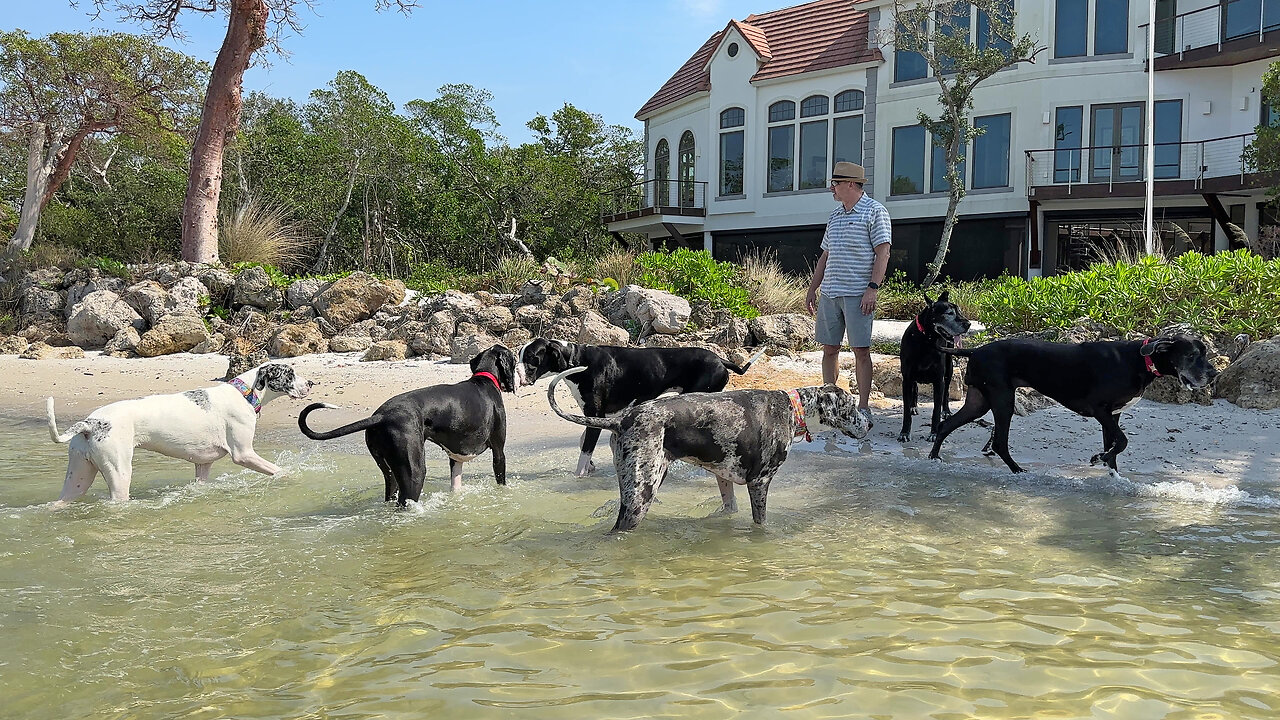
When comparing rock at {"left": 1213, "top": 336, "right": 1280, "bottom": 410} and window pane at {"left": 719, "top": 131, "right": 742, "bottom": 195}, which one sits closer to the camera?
rock at {"left": 1213, "top": 336, "right": 1280, "bottom": 410}

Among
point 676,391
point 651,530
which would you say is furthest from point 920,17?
point 651,530

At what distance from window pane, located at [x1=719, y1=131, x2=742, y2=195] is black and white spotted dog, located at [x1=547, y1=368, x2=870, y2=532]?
21850 mm

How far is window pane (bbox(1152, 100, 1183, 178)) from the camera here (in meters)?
21.9

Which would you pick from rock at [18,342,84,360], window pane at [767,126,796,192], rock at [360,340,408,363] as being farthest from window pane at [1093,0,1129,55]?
rock at [18,342,84,360]

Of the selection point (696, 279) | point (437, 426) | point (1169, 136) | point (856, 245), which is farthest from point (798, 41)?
point (437, 426)

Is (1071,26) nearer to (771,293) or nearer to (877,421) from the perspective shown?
(771,293)

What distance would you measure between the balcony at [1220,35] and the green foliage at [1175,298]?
1333 cm

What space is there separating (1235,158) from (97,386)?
74.2 feet

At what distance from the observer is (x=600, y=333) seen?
12.2m

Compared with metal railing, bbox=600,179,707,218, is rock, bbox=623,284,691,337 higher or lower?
lower

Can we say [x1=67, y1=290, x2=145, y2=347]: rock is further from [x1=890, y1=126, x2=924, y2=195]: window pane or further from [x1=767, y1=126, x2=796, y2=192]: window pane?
[x1=890, y1=126, x2=924, y2=195]: window pane

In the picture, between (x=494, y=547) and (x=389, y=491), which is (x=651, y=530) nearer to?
(x=494, y=547)

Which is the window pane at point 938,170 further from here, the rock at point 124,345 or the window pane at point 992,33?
the rock at point 124,345

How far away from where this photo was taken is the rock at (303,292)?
15227 mm
